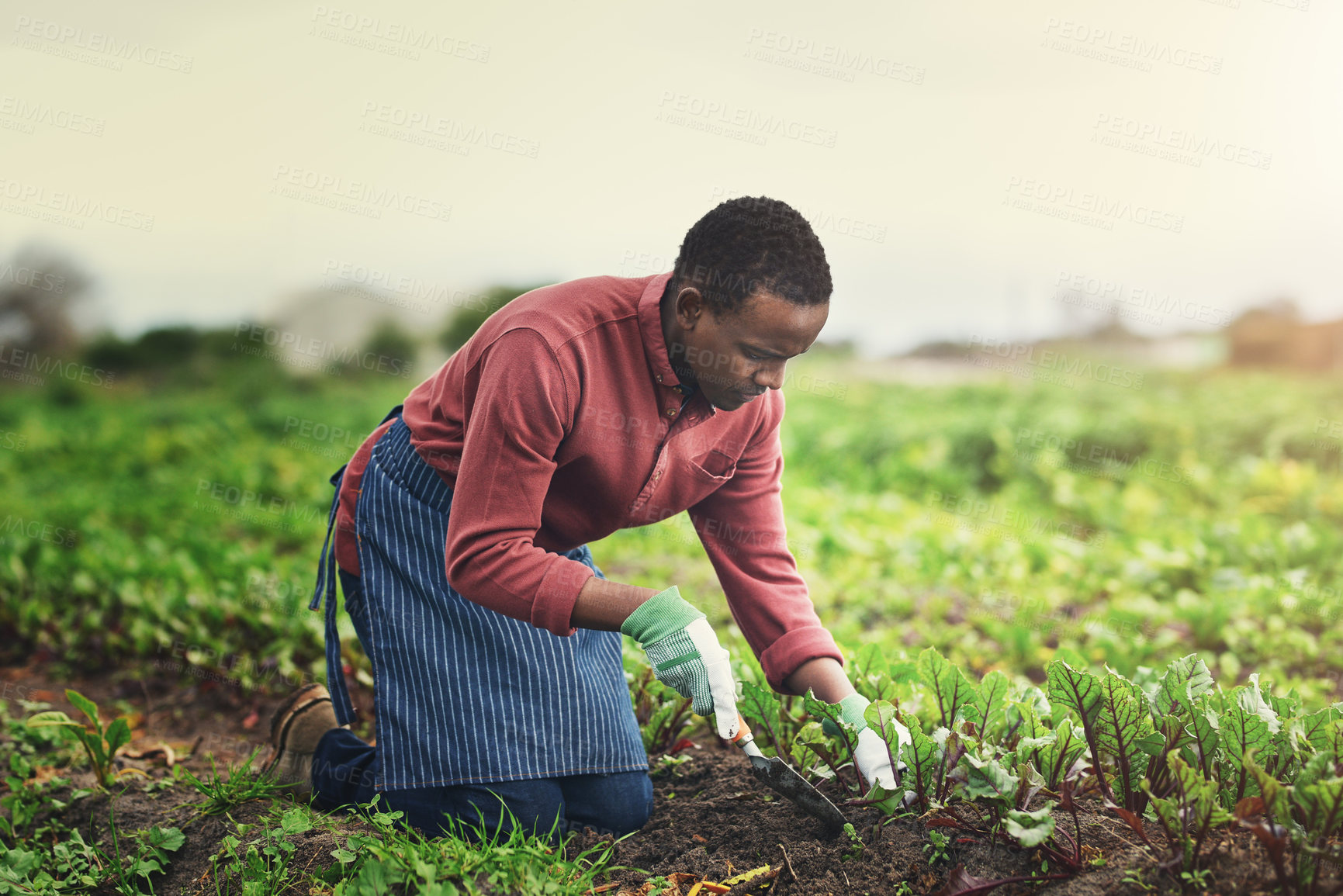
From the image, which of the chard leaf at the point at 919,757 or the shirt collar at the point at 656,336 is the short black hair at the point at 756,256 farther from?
the chard leaf at the point at 919,757

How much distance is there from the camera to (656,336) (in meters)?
1.94

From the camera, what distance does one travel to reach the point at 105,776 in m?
2.46

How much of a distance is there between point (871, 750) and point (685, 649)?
480mm

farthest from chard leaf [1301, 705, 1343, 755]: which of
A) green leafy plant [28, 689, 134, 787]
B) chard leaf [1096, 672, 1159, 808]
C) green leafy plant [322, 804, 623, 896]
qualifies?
green leafy plant [28, 689, 134, 787]

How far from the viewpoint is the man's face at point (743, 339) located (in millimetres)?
1746

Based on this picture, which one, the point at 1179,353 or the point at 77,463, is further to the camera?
the point at 1179,353

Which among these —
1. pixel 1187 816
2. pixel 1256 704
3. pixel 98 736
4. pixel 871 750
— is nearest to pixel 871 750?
pixel 871 750

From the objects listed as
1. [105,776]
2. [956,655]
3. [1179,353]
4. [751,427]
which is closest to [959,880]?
[751,427]

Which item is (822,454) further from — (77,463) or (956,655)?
(77,463)

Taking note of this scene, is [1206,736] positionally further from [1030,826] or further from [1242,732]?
[1030,826]

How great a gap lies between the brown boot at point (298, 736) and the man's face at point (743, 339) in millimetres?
1308

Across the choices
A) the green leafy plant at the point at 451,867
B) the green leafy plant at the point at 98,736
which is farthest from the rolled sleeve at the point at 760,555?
the green leafy plant at the point at 98,736

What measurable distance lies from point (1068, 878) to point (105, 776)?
2.31 m

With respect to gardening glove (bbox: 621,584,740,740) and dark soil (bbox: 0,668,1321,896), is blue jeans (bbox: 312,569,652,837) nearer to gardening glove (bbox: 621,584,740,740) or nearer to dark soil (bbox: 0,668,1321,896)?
dark soil (bbox: 0,668,1321,896)
